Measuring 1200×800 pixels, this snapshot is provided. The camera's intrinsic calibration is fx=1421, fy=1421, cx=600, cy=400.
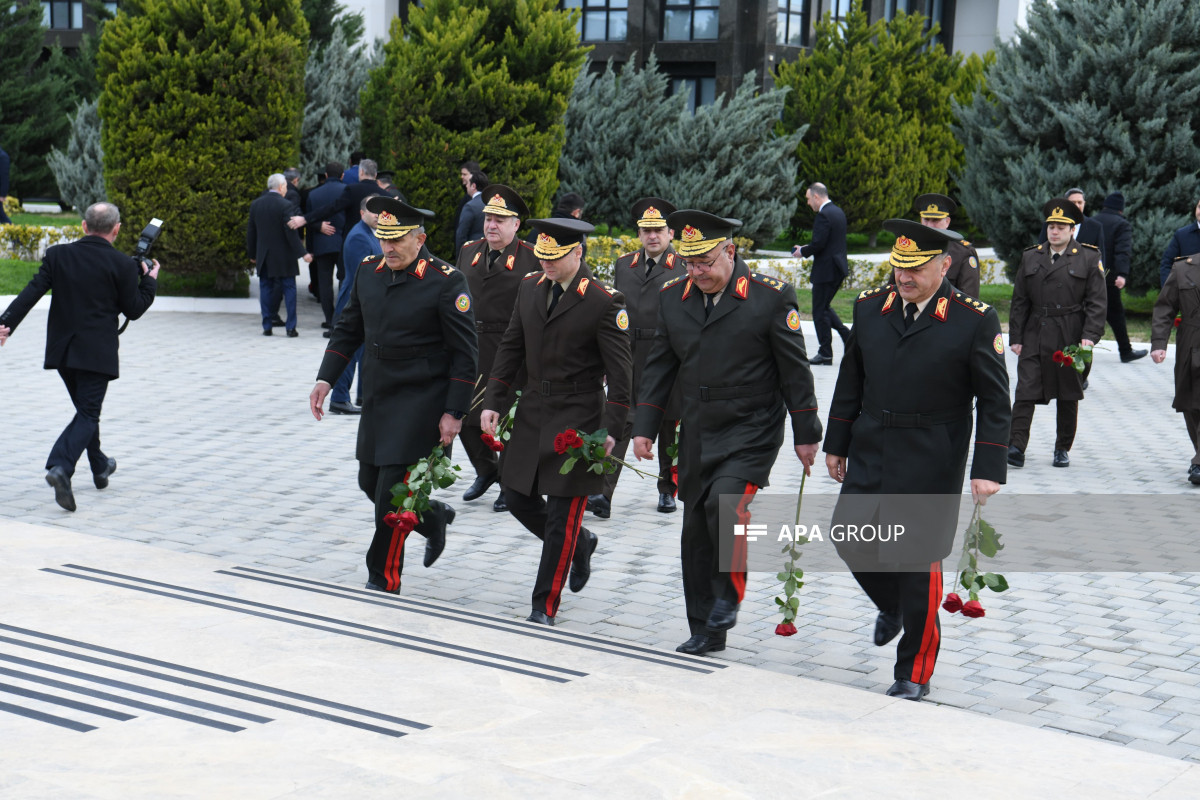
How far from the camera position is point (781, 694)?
484cm

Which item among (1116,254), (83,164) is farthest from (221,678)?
(83,164)

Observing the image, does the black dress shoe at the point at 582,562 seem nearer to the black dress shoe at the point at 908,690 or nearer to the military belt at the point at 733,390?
the military belt at the point at 733,390

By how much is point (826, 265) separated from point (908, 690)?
10430 mm

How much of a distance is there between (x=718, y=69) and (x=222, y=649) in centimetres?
2948

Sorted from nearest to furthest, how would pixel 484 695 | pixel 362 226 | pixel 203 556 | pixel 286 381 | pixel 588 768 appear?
1. pixel 588 768
2. pixel 484 695
3. pixel 203 556
4. pixel 362 226
5. pixel 286 381

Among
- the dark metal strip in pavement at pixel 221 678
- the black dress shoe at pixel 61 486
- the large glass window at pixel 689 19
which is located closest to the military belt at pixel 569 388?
the dark metal strip in pavement at pixel 221 678

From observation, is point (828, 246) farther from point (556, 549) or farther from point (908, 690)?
point (908, 690)

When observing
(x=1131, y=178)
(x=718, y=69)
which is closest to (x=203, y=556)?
(x=1131, y=178)

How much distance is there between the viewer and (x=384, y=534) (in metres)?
6.48

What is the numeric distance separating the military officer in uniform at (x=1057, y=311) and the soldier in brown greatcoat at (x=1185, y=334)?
407 millimetres

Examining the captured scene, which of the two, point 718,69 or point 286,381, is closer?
point 286,381

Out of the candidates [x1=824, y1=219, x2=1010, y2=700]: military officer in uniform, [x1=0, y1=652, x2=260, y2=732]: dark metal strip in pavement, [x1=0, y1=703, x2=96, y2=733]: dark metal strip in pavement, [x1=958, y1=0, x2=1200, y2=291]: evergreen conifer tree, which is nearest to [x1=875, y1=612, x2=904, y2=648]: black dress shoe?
[x1=824, y1=219, x2=1010, y2=700]: military officer in uniform

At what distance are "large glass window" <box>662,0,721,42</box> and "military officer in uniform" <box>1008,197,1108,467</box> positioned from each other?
24966 mm

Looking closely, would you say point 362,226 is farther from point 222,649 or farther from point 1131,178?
point 1131,178
